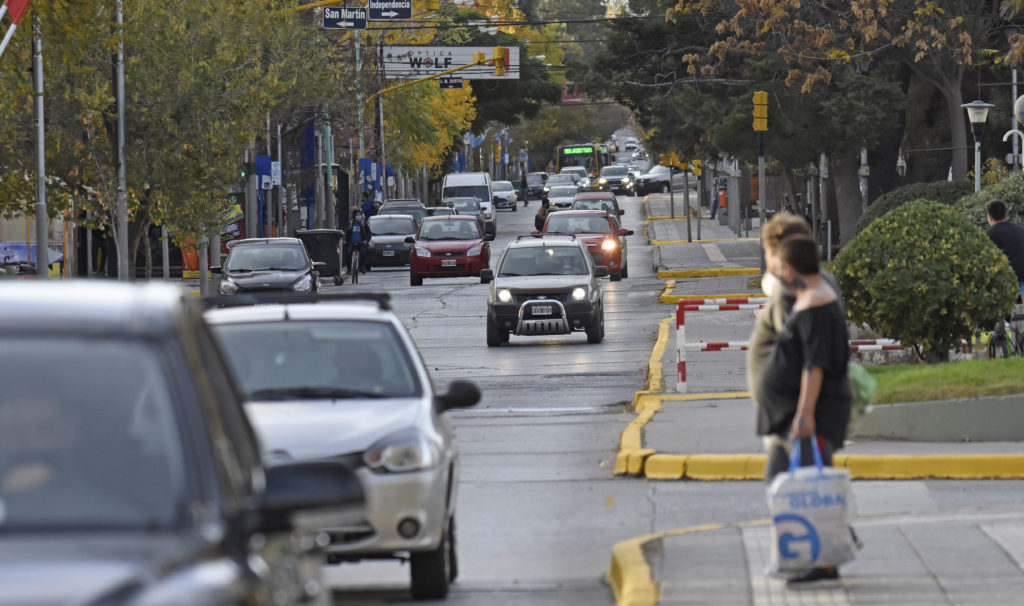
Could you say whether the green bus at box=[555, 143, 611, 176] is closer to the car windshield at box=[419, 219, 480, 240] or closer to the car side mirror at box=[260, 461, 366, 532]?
the car windshield at box=[419, 219, 480, 240]

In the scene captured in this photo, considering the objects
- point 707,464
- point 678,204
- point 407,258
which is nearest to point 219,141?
point 407,258

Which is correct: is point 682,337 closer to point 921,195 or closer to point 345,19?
point 921,195

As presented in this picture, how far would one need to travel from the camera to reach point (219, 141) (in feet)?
110

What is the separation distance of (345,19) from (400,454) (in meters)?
46.9

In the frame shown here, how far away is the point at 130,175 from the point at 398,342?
24519 mm

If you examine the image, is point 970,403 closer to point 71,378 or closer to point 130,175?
point 71,378

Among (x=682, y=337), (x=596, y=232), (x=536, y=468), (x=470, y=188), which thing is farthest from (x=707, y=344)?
(x=470, y=188)

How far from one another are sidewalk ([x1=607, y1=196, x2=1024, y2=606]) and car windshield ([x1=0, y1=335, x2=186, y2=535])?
4.33 meters

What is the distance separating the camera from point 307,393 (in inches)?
362

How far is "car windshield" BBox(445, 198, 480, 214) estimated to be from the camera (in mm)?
68938

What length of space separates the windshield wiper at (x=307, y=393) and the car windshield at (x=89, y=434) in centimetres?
497

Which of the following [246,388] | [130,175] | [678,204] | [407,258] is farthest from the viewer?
[678,204]

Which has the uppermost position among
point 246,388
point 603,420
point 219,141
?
point 219,141

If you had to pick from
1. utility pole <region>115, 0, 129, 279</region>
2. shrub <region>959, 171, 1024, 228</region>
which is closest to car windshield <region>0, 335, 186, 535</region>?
shrub <region>959, 171, 1024, 228</region>
